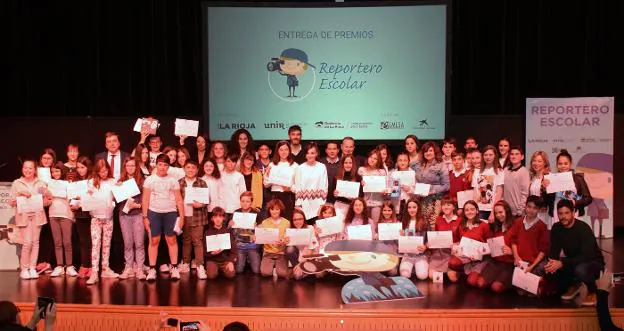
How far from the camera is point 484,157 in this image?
7.18 metres

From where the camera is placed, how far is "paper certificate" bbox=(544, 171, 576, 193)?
21.8 feet

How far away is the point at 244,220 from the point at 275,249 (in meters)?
0.45

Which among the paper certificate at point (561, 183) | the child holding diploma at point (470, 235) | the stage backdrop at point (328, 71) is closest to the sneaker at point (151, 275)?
the stage backdrop at point (328, 71)

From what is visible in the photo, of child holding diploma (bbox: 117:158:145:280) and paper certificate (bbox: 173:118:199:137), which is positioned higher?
paper certificate (bbox: 173:118:199:137)

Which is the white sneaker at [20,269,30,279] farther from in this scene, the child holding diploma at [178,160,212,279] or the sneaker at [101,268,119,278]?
the child holding diploma at [178,160,212,279]

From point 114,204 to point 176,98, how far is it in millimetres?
2897

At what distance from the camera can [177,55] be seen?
9.54m

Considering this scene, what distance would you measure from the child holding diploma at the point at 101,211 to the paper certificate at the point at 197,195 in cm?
80

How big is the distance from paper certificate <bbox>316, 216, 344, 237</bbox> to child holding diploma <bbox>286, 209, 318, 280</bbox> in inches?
4.0

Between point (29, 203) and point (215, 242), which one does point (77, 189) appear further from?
point (215, 242)

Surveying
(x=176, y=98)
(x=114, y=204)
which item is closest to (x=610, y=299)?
(x=114, y=204)

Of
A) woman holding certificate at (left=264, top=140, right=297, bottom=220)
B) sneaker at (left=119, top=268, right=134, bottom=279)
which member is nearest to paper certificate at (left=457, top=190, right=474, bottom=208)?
woman holding certificate at (left=264, top=140, right=297, bottom=220)

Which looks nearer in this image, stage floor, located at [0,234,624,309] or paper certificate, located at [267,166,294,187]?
stage floor, located at [0,234,624,309]

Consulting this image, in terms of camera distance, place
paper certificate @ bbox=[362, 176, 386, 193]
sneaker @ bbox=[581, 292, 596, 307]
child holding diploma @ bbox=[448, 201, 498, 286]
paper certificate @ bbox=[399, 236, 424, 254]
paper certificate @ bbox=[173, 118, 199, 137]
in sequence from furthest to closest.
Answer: paper certificate @ bbox=[173, 118, 199, 137], paper certificate @ bbox=[362, 176, 386, 193], paper certificate @ bbox=[399, 236, 424, 254], child holding diploma @ bbox=[448, 201, 498, 286], sneaker @ bbox=[581, 292, 596, 307]
